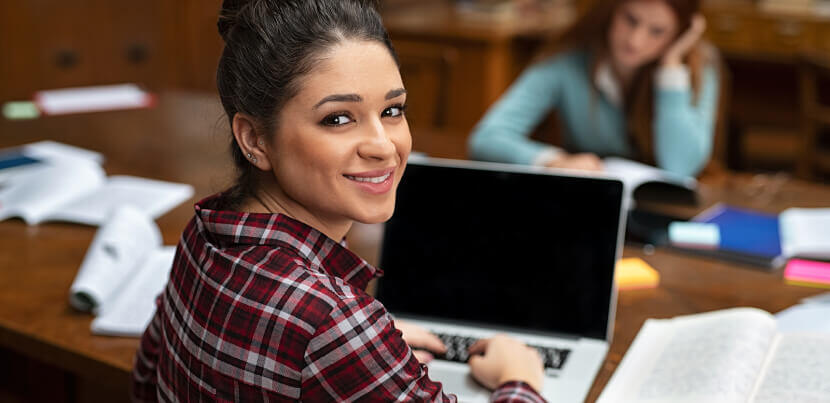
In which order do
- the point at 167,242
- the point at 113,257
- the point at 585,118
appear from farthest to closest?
1. the point at 585,118
2. the point at 167,242
3. the point at 113,257

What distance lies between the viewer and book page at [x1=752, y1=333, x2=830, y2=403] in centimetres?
100

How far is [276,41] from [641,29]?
1391 mm

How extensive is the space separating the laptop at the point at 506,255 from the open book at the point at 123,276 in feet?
1.15

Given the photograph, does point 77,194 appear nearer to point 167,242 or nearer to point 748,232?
point 167,242

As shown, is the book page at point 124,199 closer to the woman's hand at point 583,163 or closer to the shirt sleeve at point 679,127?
the woman's hand at point 583,163

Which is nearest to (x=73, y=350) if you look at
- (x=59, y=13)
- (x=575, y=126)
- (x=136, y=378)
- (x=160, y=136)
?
(x=136, y=378)

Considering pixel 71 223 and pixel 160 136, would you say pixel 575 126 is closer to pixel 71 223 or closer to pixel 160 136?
pixel 160 136

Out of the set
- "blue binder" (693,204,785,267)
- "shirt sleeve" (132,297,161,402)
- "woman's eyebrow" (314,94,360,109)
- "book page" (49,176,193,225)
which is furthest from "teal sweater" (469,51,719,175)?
"woman's eyebrow" (314,94,360,109)

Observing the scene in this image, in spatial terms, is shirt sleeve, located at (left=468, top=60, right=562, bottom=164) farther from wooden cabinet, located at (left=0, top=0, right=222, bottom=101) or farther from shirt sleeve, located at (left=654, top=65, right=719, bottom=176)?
wooden cabinet, located at (left=0, top=0, right=222, bottom=101)

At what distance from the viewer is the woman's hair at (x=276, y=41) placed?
84 centimetres

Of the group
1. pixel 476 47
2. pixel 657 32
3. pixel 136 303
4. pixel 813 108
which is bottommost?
pixel 476 47

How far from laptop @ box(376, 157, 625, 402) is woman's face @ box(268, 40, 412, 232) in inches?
14.4

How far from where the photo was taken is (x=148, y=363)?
1095 millimetres

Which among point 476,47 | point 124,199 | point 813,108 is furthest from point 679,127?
point 476,47
